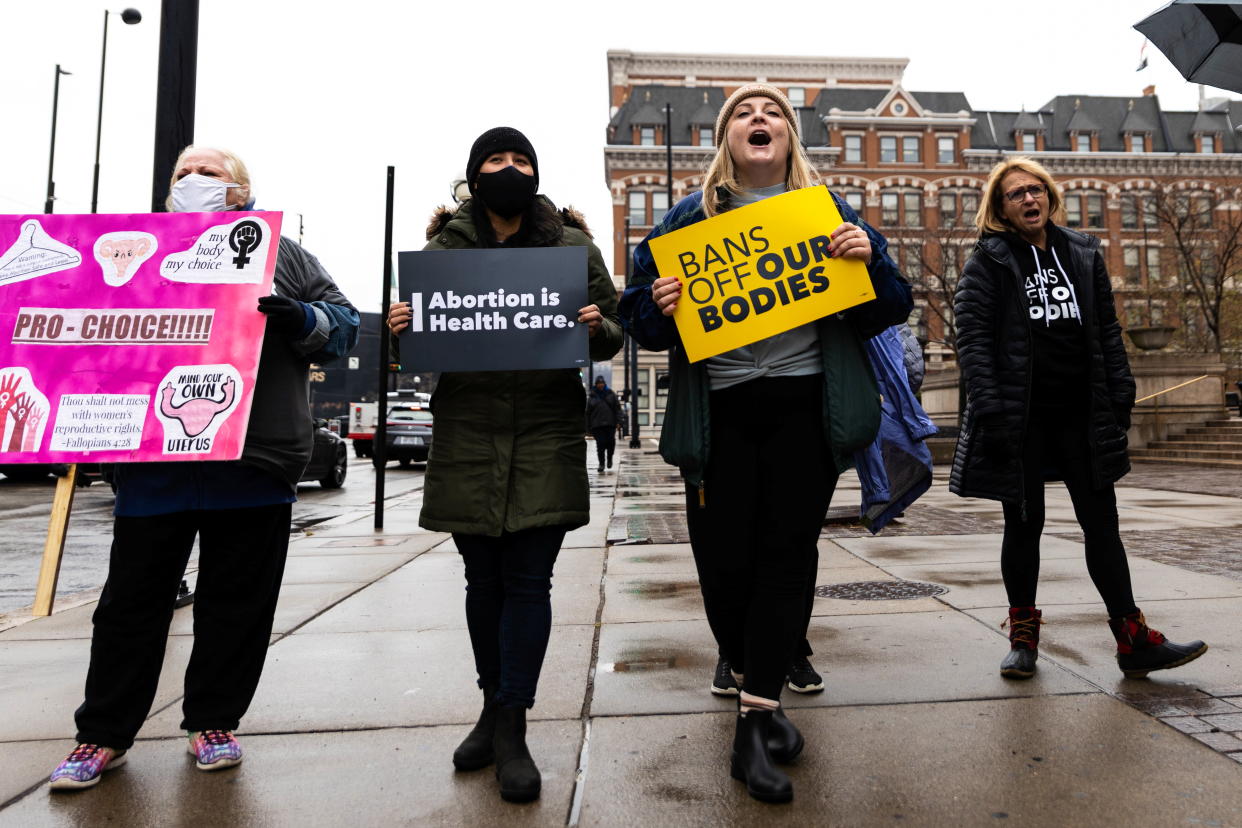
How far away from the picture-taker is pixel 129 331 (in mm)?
2895

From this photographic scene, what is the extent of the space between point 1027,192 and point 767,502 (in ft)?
5.93

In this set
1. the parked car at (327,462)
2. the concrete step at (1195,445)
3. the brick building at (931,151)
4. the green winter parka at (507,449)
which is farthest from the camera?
the brick building at (931,151)

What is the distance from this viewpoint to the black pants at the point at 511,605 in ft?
8.52

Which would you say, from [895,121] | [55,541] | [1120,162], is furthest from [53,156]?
[1120,162]

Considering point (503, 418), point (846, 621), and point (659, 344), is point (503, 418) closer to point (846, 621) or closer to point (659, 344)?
point (659, 344)

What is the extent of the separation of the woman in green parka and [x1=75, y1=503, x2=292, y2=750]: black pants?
1.94 ft

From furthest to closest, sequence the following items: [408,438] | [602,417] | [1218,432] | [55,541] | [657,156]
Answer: [657,156], [408,438], [602,417], [1218,432], [55,541]

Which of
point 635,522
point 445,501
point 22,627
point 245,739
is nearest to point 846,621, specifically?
point 445,501

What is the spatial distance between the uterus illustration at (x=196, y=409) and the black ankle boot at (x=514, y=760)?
1.21m

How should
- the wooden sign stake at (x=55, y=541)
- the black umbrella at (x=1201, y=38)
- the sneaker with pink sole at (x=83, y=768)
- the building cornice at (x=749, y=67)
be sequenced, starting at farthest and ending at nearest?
1. the building cornice at (x=749, y=67)
2. the wooden sign stake at (x=55, y=541)
3. the black umbrella at (x=1201, y=38)
4. the sneaker with pink sole at (x=83, y=768)

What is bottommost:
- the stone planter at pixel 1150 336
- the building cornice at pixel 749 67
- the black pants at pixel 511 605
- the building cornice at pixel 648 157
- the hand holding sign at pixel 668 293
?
the black pants at pixel 511 605

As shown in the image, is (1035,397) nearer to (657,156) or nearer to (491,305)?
(491,305)

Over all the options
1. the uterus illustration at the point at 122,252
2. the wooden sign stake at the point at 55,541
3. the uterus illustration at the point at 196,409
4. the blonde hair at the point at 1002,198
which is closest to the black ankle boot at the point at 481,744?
the uterus illustration at the point at 196,409

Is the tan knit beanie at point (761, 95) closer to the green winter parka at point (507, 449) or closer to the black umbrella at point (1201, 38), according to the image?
the green winter parka at point (507, 449)
